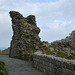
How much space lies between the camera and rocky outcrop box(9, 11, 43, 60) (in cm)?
1877

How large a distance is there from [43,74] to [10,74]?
8.79 ft

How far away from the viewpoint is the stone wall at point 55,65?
6812 mm

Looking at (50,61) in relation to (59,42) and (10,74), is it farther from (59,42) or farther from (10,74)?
(59,42)

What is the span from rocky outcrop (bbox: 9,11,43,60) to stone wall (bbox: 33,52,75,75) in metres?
6.20

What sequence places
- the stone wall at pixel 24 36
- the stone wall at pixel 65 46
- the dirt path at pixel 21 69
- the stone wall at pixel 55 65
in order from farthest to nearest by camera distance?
the stone wall at pixel 24 36 → the stone wall at pixel 65 46 → the dirt path at pixel 21 69 → the stone wall at pixel 55 65

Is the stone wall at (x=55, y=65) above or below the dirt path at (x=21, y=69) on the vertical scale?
above

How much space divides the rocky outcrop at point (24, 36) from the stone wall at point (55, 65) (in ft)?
20.3

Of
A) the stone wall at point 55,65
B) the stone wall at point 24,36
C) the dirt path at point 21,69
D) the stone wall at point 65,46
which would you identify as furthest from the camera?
the stone wall at point 24,36

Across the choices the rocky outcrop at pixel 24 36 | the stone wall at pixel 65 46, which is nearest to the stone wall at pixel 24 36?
the rocky outcrop at pixel 24 36

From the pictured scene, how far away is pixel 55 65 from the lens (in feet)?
28.3

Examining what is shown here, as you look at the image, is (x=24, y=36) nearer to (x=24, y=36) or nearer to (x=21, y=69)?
(x=24, y=36)

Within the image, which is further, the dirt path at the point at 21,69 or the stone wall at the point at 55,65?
the dirt path at the point at 21,69

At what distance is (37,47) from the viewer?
61.7 feet

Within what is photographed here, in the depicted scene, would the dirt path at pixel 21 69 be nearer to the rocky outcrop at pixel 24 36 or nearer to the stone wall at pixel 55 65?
the stone wall at pixel 55 65
